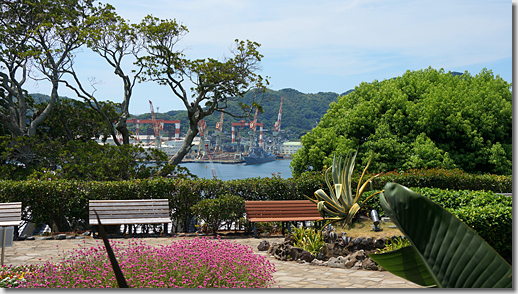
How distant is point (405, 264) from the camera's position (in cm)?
115

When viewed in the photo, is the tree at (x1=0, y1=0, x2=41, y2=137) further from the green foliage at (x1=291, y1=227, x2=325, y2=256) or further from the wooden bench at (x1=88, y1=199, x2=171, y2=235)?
the green foliage at (x1=291, y1=227, x2=325, y2=256)

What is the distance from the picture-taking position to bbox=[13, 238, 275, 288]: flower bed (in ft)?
12.2

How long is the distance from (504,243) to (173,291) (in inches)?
177

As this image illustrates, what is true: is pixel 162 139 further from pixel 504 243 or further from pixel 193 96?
pixel 504 243

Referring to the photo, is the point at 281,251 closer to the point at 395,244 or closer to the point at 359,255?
the point at 359,255

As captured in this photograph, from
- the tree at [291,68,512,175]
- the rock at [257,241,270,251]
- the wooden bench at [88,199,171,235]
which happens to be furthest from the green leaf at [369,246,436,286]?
the tree at [291,68,512,175]

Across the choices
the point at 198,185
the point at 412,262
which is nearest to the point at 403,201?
the point at 412,262

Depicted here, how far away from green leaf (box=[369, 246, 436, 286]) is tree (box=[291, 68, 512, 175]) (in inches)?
458

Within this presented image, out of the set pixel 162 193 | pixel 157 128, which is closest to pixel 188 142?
pixel 157 128

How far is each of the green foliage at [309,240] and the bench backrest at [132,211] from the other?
2.46 m

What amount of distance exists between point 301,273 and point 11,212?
5228 mm

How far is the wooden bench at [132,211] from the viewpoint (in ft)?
23.4

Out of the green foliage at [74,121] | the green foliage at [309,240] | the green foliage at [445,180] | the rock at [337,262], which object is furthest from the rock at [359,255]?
the green foliage at [74,121]

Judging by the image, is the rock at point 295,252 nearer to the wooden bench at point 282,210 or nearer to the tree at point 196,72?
the wooden bench at point 282,210
